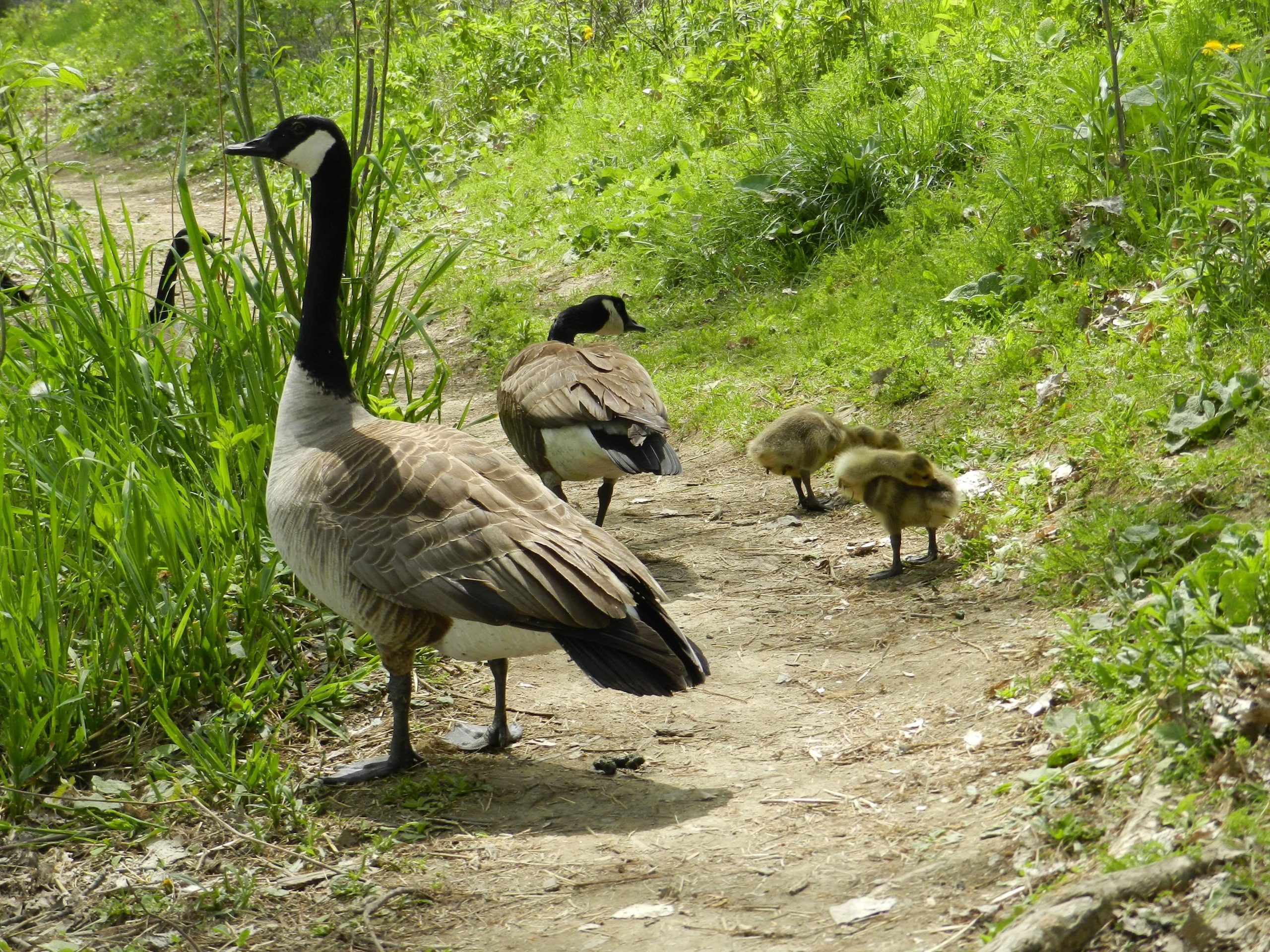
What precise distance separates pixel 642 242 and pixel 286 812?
6.90m

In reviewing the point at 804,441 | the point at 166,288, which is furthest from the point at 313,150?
the point at 804,441

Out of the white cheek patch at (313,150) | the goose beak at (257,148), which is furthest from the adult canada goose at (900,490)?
the goose beak at (257,148)

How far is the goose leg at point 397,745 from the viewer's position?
3992 millimetres

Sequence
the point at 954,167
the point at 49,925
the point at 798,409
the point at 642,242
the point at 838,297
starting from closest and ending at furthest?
1. the point at 49,925
2. the point at 798,409
3. the point at 838,297
4. the point at 954,167
5. the point at 642,242

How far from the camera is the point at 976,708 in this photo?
3.89 metres

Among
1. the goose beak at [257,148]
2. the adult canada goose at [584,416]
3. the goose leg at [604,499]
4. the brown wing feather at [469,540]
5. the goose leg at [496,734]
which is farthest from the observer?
the goose leg at [604,499]

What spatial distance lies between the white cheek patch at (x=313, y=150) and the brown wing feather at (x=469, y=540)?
1.24 meters

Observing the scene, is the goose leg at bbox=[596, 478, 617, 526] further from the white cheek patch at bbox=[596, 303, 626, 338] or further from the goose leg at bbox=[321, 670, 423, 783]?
the goose leg at bbox=[321, 670, 423, 783]

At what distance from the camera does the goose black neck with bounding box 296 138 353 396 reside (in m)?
4.57

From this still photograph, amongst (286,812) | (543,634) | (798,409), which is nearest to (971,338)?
(798,409)

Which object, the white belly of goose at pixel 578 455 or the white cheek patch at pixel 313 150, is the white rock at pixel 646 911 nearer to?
the white belly of goose at pixel 578 455

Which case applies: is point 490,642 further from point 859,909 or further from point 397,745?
point 859,909

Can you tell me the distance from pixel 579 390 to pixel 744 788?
2562 millimetres

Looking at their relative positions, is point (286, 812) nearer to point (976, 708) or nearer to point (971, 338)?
point (976, 708)
